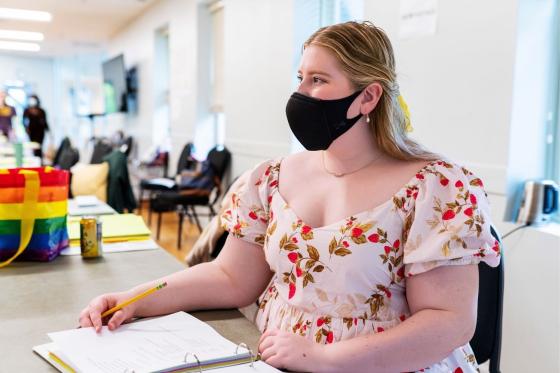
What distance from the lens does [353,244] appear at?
41.5 inches

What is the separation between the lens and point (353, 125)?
3.87 feet

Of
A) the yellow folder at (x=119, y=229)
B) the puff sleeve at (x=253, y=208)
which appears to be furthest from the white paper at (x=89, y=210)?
the puff sleeve at (x=253, y=208)

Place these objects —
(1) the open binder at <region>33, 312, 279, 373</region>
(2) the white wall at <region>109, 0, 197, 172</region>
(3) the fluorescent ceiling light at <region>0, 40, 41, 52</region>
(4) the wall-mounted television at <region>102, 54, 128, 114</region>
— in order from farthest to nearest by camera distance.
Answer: (3) the fluorescent ceiling light at <region>0, 40, 41, 52</region>, (4) the wall-mounted television at <region>102, 54, 128, 114</region>, (2) the white wall at <region>109, 0, 197, 172</region>, (1) the open binder at <region>33, 312, 279, 373</region>

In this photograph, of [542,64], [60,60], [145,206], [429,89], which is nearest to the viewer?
[542,64]

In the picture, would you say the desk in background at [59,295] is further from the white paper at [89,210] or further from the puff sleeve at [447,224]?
the white paper at [89,210]

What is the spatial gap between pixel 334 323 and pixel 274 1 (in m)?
3.48

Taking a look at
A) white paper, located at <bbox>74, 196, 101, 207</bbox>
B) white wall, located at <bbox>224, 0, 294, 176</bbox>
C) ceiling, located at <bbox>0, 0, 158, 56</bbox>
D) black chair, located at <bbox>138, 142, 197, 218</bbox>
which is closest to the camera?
white paper, located at <bbox>74, 196, 101, 207</bbox>

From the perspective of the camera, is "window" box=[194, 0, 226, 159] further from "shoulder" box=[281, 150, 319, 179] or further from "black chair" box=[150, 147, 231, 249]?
"shoulder" box=[281, 150, 319, 179]

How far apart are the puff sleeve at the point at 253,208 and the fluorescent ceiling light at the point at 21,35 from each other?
32.6 ft

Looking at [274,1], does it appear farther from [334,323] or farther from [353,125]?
[334,323]

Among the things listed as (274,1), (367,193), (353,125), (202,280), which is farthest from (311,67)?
(274,1)

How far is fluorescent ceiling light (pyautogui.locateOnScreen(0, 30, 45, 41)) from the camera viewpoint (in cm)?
980

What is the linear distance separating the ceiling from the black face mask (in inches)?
260

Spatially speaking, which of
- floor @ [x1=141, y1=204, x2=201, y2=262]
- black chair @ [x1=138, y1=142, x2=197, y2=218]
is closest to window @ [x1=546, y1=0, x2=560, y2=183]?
floor @ [x1=141, y1=204, x2=201, y2=262]
